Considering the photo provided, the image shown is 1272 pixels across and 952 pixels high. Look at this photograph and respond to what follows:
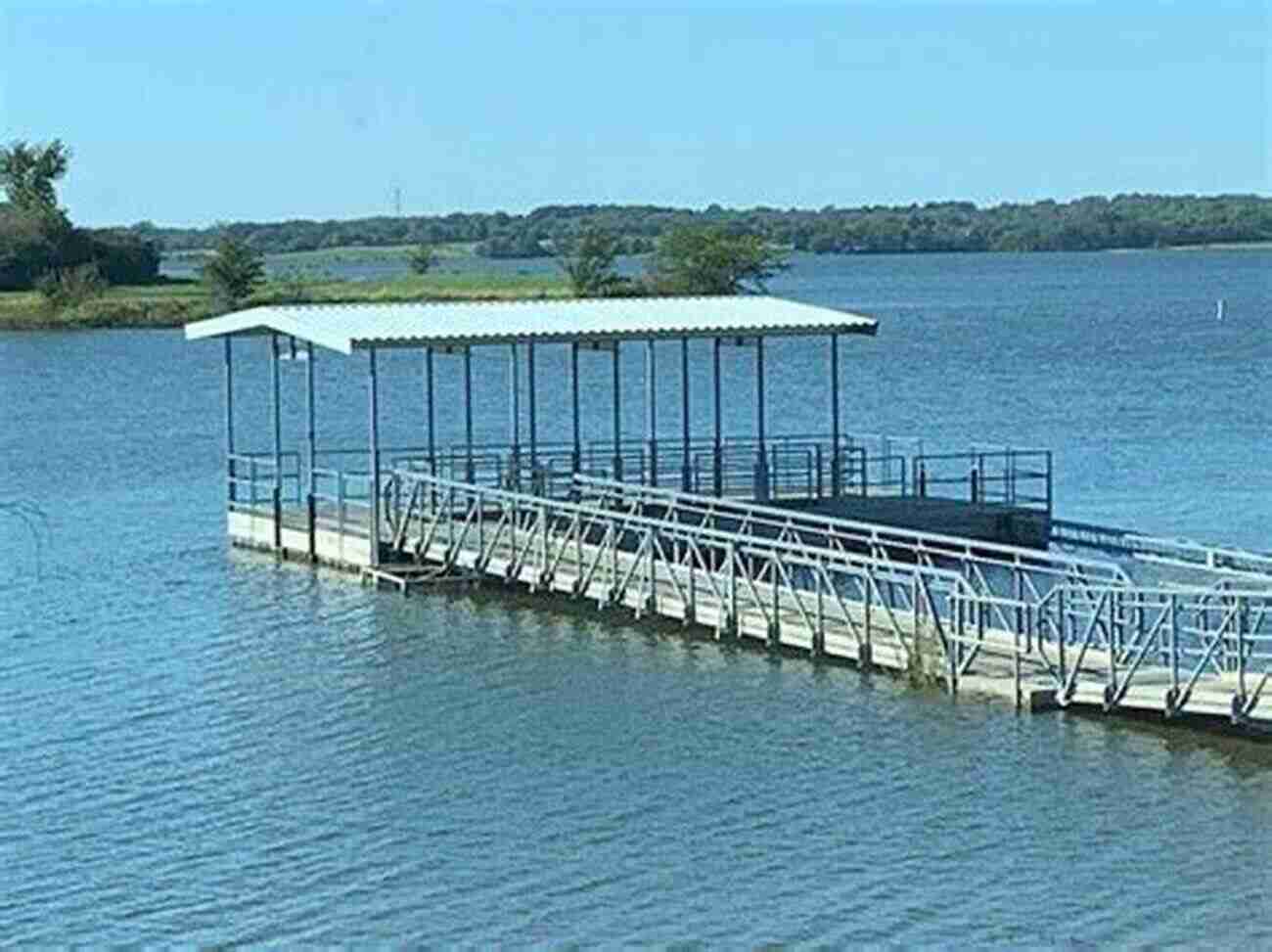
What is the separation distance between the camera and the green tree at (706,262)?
105938 millimetres

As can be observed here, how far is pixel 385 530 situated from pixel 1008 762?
12.8 m

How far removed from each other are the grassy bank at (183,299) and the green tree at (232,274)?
65 centimetres

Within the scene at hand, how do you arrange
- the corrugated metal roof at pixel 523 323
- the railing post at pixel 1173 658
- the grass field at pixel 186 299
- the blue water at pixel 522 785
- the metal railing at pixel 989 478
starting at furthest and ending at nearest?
the grass field at pixel 186 299 → the metal railing at pixel 989 478 → the corrugated metal roof at pixel 523 323 → the railing post at pixel 1173 658 → the blue water at pixel 522 785

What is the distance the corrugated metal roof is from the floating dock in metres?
0.05

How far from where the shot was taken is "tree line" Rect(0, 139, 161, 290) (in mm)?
122562

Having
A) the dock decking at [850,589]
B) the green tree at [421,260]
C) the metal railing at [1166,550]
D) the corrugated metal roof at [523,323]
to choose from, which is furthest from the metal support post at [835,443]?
the green tree at [421,260]

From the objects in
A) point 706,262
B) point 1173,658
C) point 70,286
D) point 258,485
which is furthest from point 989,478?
point 70,286

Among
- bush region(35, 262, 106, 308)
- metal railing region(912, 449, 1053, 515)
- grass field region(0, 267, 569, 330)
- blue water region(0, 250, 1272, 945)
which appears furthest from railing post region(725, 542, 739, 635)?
bush region(35, 262, 106, 308)

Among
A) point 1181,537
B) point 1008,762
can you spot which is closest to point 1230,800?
point 1008,762

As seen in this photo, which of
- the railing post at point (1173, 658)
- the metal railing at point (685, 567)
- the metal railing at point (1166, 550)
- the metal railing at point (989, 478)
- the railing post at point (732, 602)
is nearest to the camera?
the railing post at point (1173, 658)

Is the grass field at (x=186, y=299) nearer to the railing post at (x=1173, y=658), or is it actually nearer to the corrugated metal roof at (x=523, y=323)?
the corrugated metal roof at (x=523, y=323)

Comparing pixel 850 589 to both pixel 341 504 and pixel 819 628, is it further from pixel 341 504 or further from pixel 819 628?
pixel 341 504

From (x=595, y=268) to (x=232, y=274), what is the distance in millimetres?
15313

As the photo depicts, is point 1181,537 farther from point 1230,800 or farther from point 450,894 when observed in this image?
point 450,894
